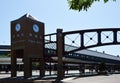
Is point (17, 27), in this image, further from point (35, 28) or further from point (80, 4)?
point (80, 4)

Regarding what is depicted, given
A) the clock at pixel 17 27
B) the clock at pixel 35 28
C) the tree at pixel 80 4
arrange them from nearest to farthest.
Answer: the tree at pixel 80 4 < the clock at pixel 17 27 < the clock at pixel 35 28

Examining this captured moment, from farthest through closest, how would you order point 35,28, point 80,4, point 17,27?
1. point 35,28
2. point 17,27
3. point 80,4

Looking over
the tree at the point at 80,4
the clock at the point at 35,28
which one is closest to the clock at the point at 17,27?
the clock at the point at 35,28

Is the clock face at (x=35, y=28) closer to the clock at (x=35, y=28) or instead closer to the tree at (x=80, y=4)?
the clock at (x=35, y=28)

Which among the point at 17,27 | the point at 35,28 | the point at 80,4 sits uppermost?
the point at 17,27

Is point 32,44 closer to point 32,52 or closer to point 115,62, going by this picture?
point 32,52

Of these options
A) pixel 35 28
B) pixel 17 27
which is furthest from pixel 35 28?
pixel 17 27

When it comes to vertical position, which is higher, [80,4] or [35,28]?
[35,28]

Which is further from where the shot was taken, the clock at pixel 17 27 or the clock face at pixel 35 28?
the clock face at pixel 35 28

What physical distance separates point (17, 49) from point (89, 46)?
1223cm

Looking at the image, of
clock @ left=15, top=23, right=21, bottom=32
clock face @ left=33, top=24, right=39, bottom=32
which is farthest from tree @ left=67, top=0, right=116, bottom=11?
clock face @ left=33, top=24, right=39, bottom=32

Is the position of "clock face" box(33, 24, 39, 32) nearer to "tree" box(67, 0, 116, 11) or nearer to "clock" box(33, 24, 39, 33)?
"clock" box(33, 24, 39, 33)

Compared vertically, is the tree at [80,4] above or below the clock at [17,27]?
below

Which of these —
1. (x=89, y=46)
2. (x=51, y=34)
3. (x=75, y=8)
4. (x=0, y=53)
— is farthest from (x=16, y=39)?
(x=0, y=53)
